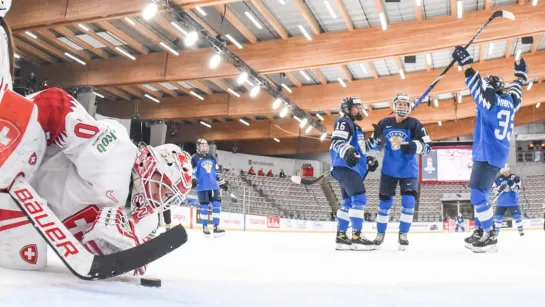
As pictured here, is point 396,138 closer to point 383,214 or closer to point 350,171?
point 350,171

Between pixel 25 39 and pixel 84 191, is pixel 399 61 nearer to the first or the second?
pixel 25 39

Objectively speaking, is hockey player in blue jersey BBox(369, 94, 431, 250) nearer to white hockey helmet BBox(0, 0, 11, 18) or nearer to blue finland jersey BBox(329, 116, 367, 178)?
blue finland jersey BBox(329, 116, 367, 178)

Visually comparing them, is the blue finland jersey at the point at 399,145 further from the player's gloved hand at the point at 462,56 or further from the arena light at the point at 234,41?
the arena light at the point at 234,41

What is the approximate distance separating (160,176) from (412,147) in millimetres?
3143

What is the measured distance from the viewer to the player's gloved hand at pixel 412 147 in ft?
14.4

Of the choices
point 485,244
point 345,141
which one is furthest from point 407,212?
point 345,141

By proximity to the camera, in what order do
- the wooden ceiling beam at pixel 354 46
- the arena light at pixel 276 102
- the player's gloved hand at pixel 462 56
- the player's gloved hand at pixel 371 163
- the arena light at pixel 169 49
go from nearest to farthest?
the player's gloved hand at pixel 462 56, the player's gloved hand at pixel 371 163, the wooden ceiling beam at pixel 354 46, the arena light at pixel 169 49, the arena light at pixel 276 102

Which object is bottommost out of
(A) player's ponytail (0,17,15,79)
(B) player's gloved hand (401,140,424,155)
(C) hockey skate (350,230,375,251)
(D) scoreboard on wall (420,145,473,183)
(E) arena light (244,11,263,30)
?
(C) hockey skate (350,230,375,251)

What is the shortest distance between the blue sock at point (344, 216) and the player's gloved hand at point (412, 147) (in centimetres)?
71

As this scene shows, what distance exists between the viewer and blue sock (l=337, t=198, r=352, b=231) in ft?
14.9

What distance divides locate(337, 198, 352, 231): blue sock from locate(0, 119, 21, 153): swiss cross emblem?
3458 mm

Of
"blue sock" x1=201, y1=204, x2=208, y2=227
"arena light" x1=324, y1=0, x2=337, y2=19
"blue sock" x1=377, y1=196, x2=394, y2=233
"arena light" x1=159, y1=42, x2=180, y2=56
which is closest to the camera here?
"blue sock" x1=377, y1=196, x2=394, y2=233

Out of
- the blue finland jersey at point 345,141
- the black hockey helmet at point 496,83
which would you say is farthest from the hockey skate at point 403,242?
the black hockey helmet at point 496,83

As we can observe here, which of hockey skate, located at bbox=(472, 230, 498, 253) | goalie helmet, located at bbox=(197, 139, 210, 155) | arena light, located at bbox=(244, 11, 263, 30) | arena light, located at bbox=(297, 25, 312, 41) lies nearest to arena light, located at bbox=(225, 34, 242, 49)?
arena light, located at bbox=(244, 11, 263, 30)
